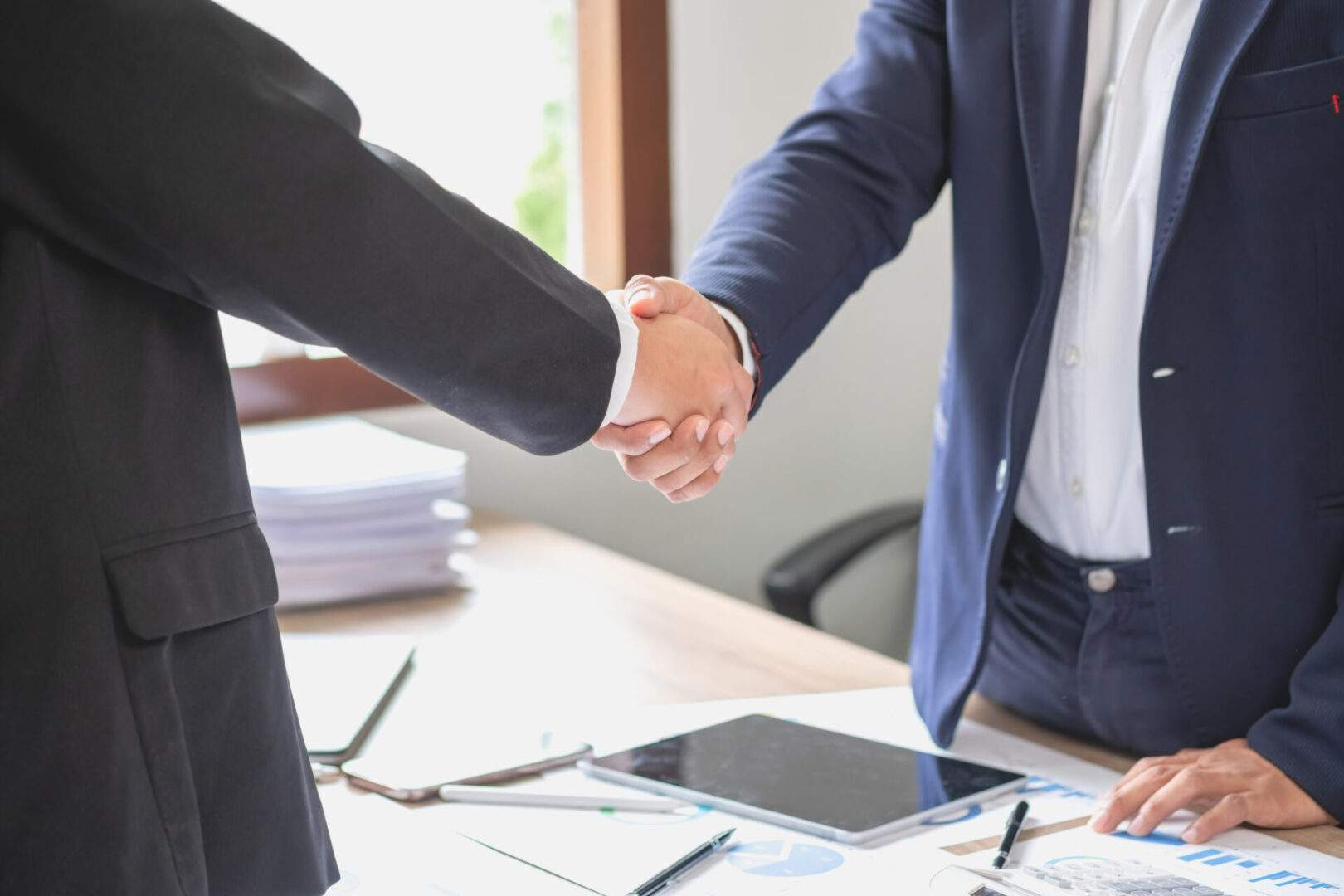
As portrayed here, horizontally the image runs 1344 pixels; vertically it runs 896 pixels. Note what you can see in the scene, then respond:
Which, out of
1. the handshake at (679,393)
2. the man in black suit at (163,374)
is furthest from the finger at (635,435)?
the man in black suit at (163,374)

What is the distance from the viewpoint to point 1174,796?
884 millimetres

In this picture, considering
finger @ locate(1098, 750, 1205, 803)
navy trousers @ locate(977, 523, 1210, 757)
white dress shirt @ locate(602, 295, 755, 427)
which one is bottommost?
finger @ locate(1098, 750, 1205, 803)

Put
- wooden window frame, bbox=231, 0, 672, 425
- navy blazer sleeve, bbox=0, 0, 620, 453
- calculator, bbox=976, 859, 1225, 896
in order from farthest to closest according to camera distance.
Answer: wooden window frame, bbox=231, 0, 672, 425 < calculator, bbox=976, 859, 1225, 896 < navy blazer sleeve, bbox=0, 0, 620, 453

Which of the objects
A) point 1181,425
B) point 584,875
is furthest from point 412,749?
point 1181,425

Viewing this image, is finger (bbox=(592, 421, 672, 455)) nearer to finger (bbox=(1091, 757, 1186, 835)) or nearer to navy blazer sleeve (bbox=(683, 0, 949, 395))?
navy blazer sleeve (bbox=(683, 0, 949, 395))

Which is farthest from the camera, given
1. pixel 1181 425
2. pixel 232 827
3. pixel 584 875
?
pixel 1181 425

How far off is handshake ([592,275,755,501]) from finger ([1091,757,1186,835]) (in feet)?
1.39

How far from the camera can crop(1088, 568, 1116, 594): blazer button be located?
3.40 feet

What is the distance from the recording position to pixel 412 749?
3.44 ft

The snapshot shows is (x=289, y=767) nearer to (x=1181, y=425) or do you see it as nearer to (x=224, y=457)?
(x=224, y=457)

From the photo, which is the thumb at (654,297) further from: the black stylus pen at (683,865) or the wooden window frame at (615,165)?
the wooden window frame at (615,165)

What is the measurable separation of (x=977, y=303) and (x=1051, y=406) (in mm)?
111

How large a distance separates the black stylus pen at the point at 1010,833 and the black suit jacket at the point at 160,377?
43cm

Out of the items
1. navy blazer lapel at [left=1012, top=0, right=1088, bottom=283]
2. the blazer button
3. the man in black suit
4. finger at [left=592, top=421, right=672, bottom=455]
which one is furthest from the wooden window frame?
the man in black suit
